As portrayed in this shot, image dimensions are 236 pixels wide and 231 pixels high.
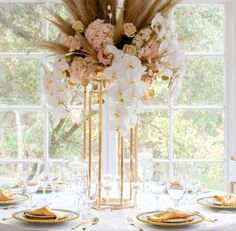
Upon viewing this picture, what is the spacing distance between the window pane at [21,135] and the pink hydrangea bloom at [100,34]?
5.51 ft

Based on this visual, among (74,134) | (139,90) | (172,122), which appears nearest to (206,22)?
(172,122)

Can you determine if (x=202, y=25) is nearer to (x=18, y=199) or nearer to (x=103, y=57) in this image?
(x=103, y=57)

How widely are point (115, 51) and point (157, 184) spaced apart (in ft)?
1.88

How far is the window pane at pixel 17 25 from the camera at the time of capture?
12.8 ft

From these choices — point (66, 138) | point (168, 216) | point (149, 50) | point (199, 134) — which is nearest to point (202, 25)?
point (199, 134)

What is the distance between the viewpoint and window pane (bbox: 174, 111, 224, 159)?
3.94m

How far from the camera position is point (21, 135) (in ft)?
13.0

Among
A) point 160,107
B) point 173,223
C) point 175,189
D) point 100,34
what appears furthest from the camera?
point 160,107

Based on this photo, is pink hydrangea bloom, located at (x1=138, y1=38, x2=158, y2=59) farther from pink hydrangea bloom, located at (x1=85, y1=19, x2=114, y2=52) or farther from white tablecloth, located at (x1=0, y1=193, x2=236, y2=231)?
white tablecloth, located at (x1=0, y1=193, x2=236, y2=231)

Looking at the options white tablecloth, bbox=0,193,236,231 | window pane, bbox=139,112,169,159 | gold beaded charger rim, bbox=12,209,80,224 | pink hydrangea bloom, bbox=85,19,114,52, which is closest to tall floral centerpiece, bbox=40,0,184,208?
pink hydrangea bloom, bbox=85,19,114,52

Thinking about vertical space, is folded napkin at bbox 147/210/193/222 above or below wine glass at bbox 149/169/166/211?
below

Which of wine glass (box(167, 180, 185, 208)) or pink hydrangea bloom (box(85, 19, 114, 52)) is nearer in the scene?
wine glass (box(167, 180, 185, 208))

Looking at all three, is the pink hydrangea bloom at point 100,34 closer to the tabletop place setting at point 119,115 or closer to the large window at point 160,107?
the tabletop place setting at point 119,115

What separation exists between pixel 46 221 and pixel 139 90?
2.09ft
